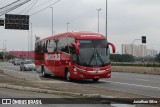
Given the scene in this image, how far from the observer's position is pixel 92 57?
86.8 ft

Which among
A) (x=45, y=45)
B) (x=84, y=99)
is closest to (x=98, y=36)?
(x=45, y=45)

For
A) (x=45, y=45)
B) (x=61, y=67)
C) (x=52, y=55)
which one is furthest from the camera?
(x=45, y=45)

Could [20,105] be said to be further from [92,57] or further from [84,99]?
[92,57]

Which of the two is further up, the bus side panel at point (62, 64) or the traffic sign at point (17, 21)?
the traffic sign at point (17, 21)

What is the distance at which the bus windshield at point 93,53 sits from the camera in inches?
1037

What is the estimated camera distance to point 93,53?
26.6 m

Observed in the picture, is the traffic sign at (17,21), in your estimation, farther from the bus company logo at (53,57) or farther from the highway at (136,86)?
the highway at (136,86)

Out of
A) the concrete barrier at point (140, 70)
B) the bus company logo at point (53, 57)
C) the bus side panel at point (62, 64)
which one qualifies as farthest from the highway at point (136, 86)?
the concrete barrier at point (140, 70)

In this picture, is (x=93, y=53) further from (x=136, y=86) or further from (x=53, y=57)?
(x=53, y=57)

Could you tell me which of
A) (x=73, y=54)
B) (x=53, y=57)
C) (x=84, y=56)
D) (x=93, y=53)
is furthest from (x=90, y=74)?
(x=53, y=57)

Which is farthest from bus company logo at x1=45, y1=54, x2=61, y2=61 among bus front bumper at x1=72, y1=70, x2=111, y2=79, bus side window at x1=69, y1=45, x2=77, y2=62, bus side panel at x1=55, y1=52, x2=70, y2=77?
bus front bumper at x1=72, y1=70, x2=111, y2=79

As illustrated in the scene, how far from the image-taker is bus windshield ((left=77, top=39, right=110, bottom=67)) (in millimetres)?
26344

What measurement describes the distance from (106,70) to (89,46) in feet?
6.53

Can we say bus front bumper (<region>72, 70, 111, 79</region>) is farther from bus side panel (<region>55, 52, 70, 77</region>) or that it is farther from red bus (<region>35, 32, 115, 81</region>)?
bus side panel (<region>55, 52, 70, 77</region>)
